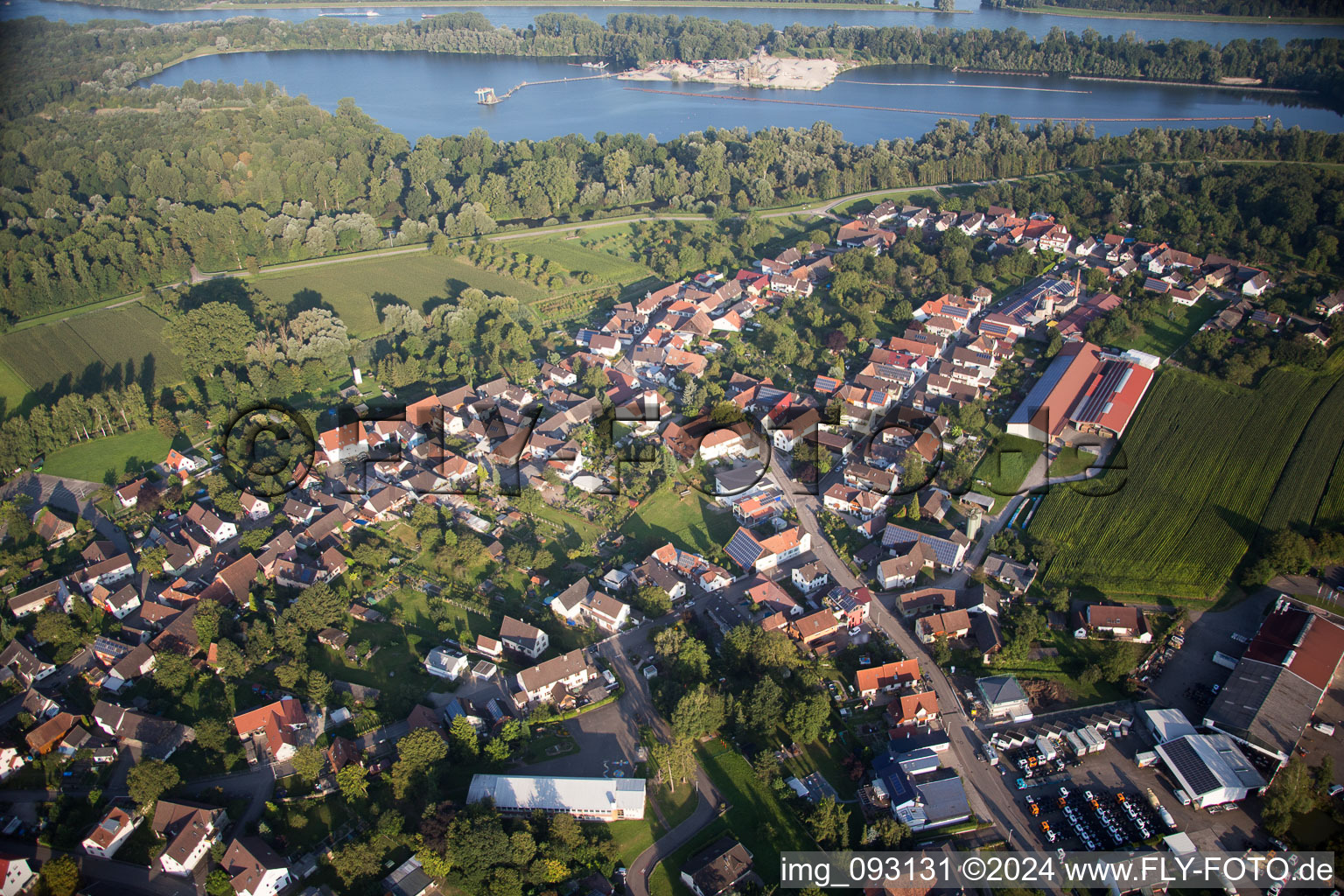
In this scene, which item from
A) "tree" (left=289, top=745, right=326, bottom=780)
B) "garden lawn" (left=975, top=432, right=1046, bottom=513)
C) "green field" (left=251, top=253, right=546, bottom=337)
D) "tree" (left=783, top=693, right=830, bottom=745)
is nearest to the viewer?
"tree" (left=289, top=745, right=326, bottom=780)

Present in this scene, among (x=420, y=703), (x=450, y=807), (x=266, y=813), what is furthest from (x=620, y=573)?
(x=266, y=813)

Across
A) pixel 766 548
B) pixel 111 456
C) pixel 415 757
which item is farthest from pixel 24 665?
pixel 766 548

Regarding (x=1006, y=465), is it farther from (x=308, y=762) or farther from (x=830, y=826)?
(x=308, y=762)

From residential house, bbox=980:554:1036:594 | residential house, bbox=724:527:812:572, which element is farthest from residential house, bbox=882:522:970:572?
residential house, bbox=724:527:812:572

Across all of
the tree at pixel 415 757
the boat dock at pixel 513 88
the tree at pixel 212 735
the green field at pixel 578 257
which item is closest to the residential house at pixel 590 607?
the tree at pixel 415 757

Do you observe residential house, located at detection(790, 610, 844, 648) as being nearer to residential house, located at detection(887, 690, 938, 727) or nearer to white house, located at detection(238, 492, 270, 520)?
residential house, located at detection(887, 690, 938, 727)
